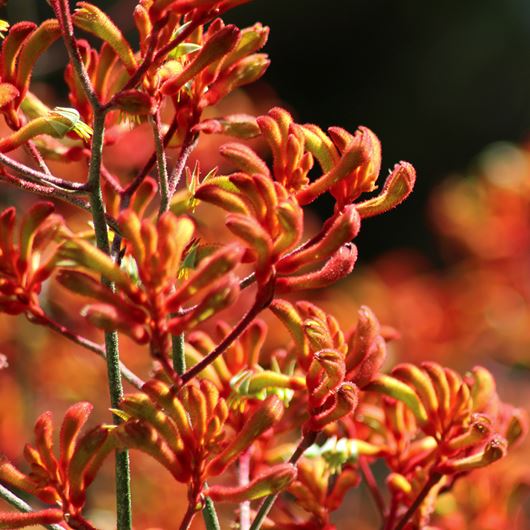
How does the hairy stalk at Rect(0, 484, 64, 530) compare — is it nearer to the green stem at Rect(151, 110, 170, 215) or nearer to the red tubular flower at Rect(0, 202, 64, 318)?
the red tubular flower at Rect(0, 202, 64, 318)

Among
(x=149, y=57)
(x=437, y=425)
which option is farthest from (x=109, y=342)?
(x=437, y=425)

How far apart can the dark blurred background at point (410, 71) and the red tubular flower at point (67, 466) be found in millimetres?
7398

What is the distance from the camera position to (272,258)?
1.08 metres

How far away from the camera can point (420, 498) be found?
1.30 m

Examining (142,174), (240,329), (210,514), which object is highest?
(142,174)

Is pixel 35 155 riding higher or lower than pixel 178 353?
higher

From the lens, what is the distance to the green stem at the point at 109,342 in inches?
43.7

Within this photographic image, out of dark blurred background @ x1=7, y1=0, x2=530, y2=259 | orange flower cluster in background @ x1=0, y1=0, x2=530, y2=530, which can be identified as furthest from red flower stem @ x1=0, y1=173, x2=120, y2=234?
dark blurred background @ x1=7, y1=0, x2=530, y2=259

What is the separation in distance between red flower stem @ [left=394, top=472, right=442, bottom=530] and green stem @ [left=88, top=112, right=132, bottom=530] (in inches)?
13.8

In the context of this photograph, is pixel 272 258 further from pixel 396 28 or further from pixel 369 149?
pixel 396 28

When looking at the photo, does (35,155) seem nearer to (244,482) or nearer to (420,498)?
(244,482)

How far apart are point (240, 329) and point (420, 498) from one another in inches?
14.8

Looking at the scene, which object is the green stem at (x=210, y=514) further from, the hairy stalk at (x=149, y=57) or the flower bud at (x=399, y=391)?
the hairy stalk at (x=149, y=57)

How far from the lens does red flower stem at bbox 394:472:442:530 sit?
130 cm
